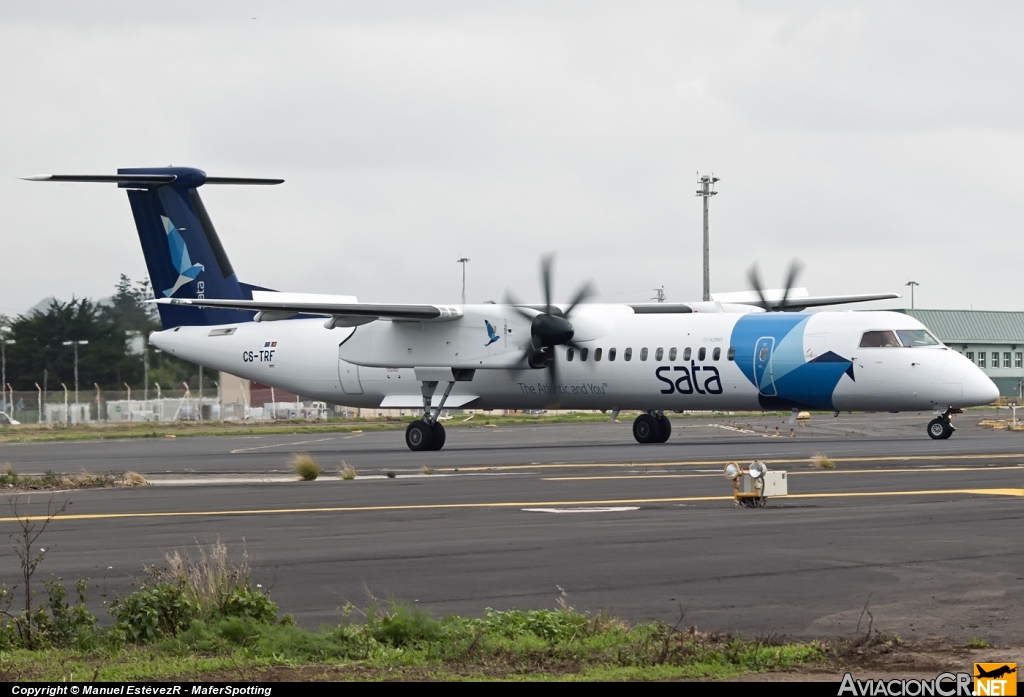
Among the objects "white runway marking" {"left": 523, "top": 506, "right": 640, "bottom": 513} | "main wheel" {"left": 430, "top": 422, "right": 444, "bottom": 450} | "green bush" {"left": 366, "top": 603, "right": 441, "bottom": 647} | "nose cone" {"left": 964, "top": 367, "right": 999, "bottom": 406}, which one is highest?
"nose cone" {"left": 964, "top": 367, "right": 999, "bottom": 406}

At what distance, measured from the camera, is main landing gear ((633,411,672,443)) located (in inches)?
1452

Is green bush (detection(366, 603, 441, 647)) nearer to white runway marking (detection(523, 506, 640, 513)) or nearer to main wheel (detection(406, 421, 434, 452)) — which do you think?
white runway marking (detection(523, 506, 640, 513))

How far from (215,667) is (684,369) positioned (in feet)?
89.7

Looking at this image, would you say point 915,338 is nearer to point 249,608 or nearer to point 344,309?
point 344,309

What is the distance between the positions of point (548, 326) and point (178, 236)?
1282 cm

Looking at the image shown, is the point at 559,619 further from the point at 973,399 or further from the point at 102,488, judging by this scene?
the point at 973,399

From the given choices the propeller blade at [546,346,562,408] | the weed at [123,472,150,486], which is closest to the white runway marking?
the weed at [123,472,150,486]

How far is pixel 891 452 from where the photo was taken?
2944cm

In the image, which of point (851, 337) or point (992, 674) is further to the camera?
point (851, 337)

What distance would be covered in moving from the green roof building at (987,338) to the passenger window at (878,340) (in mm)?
87982

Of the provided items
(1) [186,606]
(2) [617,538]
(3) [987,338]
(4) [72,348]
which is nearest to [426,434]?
(2) [617,538]

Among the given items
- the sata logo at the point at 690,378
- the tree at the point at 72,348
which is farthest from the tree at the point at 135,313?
the sata logo at the point at 690,378

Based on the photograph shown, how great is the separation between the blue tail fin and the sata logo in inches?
555

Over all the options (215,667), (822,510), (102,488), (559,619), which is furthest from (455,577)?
(102,488)
